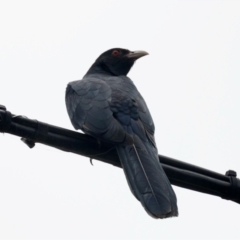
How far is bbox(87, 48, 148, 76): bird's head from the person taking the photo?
10086mm

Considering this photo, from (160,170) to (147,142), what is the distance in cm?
96

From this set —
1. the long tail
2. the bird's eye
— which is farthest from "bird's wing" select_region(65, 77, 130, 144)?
the bird's eye

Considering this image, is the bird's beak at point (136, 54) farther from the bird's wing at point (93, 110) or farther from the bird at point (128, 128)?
the bird's wing at point (93, 110)

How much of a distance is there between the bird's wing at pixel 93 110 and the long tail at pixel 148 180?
0.20 m

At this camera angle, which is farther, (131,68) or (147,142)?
(131,68)

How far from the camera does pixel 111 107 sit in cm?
755

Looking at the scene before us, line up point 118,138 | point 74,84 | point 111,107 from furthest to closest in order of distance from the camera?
point 74,84 → point 111,107 → point 118,138

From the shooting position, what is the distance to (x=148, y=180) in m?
6.21

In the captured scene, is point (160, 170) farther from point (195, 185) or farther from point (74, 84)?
point (74, 84)

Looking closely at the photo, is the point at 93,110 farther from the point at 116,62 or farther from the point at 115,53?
the point at 115,53

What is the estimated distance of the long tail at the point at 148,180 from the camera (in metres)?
5.71

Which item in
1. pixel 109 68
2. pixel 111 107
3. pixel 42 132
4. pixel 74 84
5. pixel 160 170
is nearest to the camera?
pixel 42 132

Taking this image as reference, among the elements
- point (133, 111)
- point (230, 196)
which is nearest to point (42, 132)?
point (230, 196)

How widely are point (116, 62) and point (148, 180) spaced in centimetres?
416
